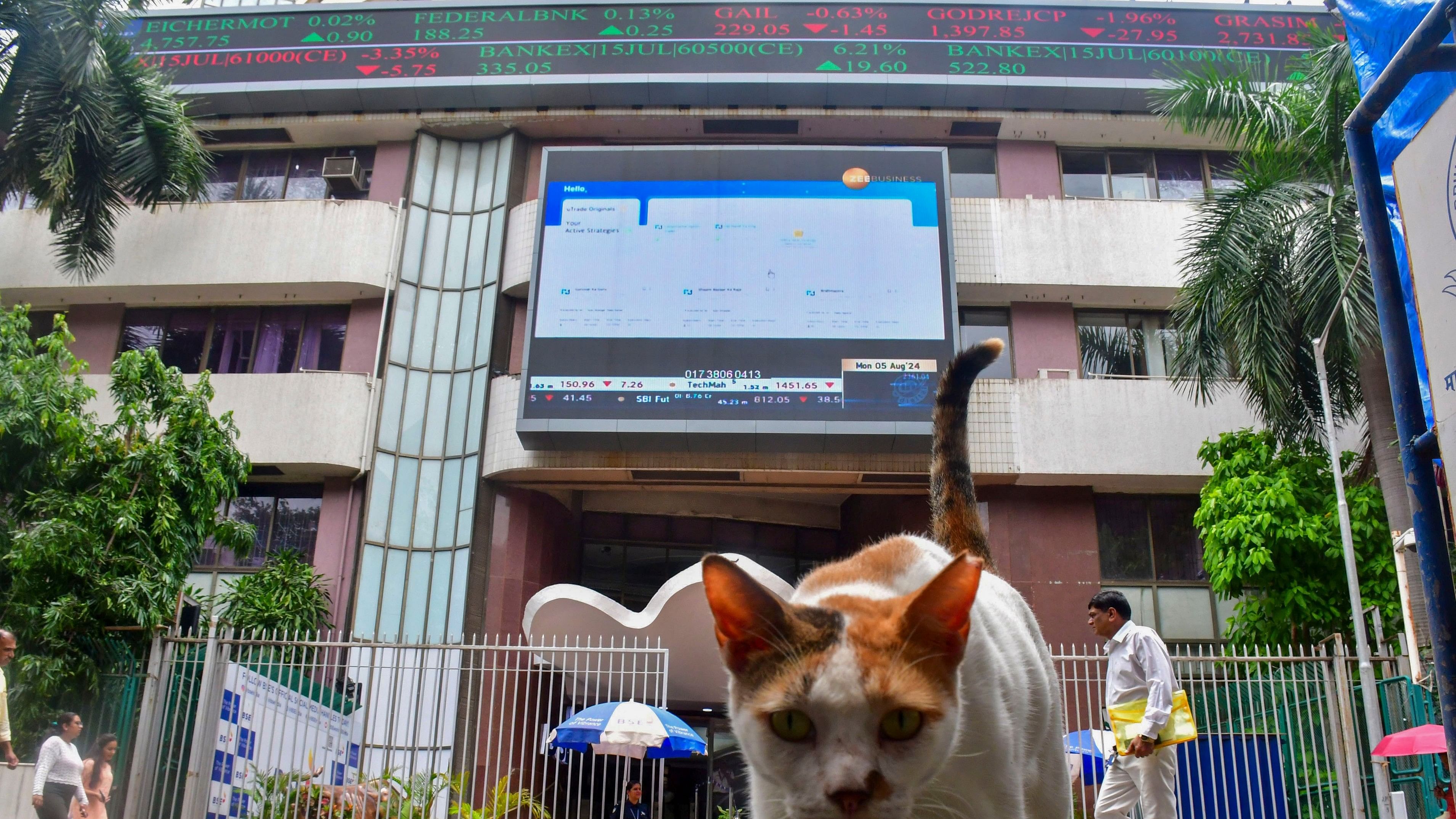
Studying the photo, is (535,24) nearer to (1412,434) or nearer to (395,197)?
(395,197)

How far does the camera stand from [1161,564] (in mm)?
17688

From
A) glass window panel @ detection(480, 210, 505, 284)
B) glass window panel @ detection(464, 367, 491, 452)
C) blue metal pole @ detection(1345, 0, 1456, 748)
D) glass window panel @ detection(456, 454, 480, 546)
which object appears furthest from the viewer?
glass window panel @ detection(480, 210, 505, 284)

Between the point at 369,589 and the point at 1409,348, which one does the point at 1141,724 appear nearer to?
the point at 1409,348

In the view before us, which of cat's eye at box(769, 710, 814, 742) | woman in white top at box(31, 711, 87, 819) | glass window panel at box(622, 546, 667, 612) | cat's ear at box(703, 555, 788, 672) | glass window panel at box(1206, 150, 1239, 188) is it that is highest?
glass window panel at box(1206, 150, 1239, 188)

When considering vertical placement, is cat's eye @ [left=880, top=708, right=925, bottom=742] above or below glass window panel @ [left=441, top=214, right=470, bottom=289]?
below

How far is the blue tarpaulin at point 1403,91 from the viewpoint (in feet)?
10.3

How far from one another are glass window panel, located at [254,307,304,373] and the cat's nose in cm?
1964

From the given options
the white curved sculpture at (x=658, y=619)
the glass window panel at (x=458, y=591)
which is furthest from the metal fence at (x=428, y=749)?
the glass window panel at (x=458, y=591)

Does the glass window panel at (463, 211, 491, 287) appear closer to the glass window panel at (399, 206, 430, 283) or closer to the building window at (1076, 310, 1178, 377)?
the glass window panel at (399, 206, 430, 283)

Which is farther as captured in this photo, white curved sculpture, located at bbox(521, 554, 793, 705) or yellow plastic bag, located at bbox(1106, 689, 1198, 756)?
white curved sculpture, located at bbox(521, 554, 793, 705)

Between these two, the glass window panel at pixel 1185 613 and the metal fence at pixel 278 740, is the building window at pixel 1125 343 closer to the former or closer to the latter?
the glass window panel at pixel 1185 613

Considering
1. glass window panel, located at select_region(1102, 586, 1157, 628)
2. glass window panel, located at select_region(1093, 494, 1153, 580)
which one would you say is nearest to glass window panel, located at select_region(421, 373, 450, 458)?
glass window panel, located at select_region(1093, 494, 1153, 580)

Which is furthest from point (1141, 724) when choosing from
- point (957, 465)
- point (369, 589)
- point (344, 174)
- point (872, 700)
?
point (344, 174)

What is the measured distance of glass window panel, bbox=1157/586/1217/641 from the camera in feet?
55.9
